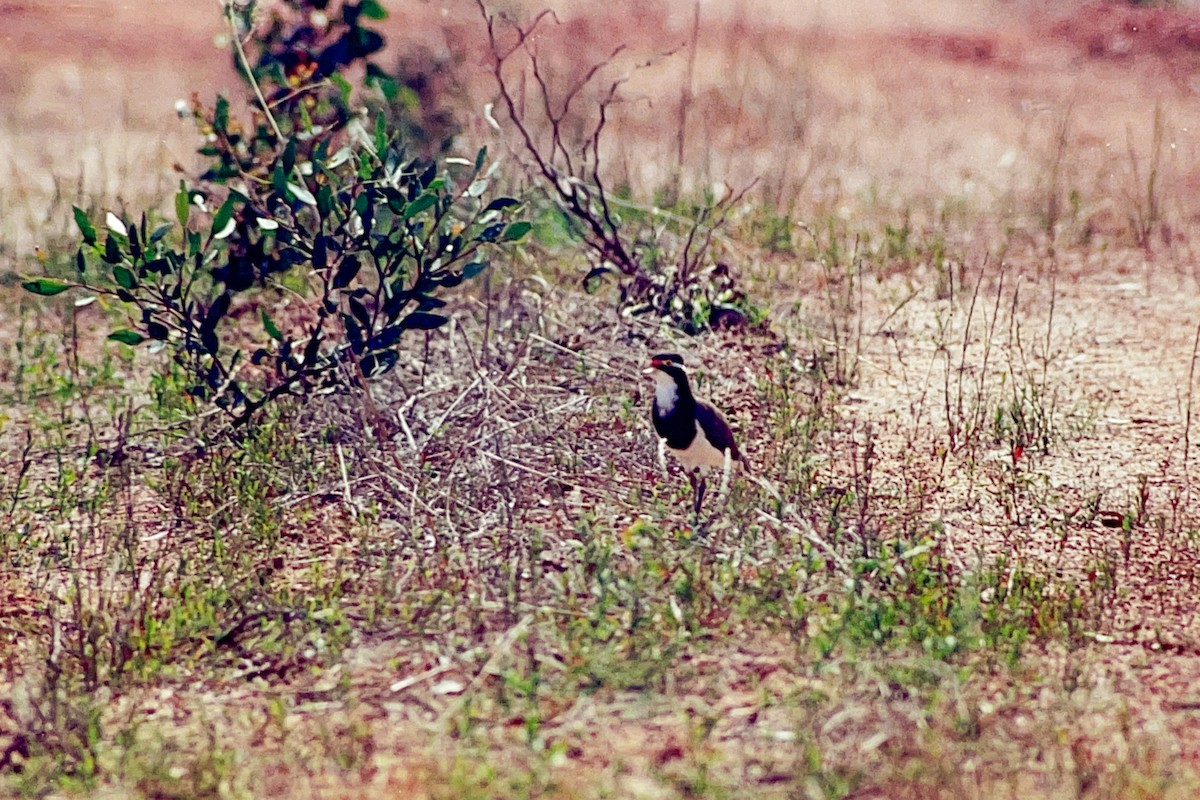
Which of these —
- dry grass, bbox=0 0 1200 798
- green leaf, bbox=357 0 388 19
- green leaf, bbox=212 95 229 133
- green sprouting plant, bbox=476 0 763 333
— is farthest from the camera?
green leaf, bbox=357 0 388 19

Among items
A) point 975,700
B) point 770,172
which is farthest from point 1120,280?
point 975,700

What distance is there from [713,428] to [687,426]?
8 cm

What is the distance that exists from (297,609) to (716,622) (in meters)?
0.97

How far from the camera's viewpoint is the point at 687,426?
3.64 metres

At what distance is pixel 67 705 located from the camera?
2883 mm

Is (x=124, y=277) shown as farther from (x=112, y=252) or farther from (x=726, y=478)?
(x=726, y=478)

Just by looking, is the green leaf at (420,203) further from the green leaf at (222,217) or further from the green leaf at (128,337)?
the green leaf at (128,337)

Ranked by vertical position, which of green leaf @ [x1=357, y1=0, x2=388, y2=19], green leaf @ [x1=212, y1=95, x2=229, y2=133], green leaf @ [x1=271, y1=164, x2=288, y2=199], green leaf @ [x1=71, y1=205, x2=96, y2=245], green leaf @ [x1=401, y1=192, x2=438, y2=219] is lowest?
green leaf @ [x1=71, y1=205, x2=96, y2=245]

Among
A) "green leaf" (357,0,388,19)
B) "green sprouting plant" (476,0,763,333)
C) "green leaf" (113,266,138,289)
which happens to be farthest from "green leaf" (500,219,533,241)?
"green leaf" (357,0,388,19)

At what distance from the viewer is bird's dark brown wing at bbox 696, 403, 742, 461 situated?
12.0 ft

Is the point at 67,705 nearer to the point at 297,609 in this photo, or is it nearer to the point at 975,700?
the point at 297,609

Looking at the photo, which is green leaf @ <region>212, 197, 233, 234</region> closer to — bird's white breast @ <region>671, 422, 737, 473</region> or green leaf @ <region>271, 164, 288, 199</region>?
green leaf @ <region>271, 164, 288, 199</region>

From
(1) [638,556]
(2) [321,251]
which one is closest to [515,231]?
(2) [321,251]

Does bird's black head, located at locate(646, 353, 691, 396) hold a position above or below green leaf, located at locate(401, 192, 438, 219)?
below
